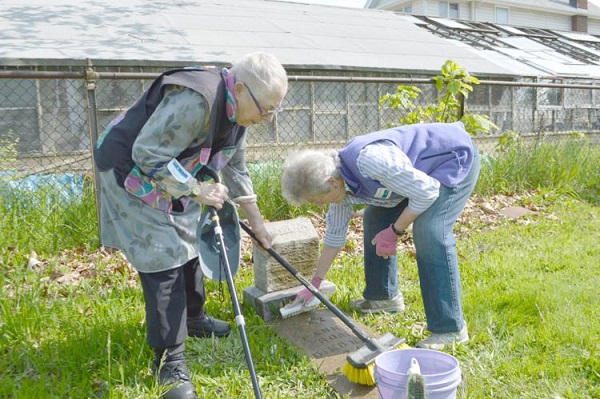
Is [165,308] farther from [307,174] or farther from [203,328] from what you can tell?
[307,174]

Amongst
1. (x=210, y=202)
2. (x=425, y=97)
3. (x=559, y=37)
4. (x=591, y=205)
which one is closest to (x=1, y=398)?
(x=210, y=202)

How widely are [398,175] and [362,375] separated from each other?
1.01 meters

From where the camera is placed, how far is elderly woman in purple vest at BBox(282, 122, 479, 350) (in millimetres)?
2771

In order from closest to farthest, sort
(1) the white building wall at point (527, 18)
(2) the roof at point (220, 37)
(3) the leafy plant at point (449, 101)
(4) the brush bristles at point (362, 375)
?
(4) the brush bristles at point (362, 375) → (3) the leafy plant at point (449, 101) → (2) the roof at point (220, 37) → (1) the white building wall at point (527, 18)

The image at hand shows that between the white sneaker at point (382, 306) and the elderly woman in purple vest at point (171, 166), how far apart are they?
4.47 feet

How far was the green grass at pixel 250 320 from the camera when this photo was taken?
107 inches

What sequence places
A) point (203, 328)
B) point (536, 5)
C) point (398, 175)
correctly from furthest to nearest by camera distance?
point (536, 5), point (203, 328), point (398, 175)

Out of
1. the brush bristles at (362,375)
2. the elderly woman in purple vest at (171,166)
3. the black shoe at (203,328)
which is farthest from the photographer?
the black shoe at (203,328)

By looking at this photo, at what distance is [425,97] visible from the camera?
1397 centimetres

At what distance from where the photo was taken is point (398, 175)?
270 centimetres

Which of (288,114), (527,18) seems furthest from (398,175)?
(527,18)

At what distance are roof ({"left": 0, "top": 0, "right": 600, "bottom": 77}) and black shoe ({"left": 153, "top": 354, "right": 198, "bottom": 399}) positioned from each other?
796 cm

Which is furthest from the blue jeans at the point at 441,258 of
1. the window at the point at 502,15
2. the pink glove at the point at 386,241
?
the window at the point at 502,15

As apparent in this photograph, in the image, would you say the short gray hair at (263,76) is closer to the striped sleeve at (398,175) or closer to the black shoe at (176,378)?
the striped sleeve at (398,175)
